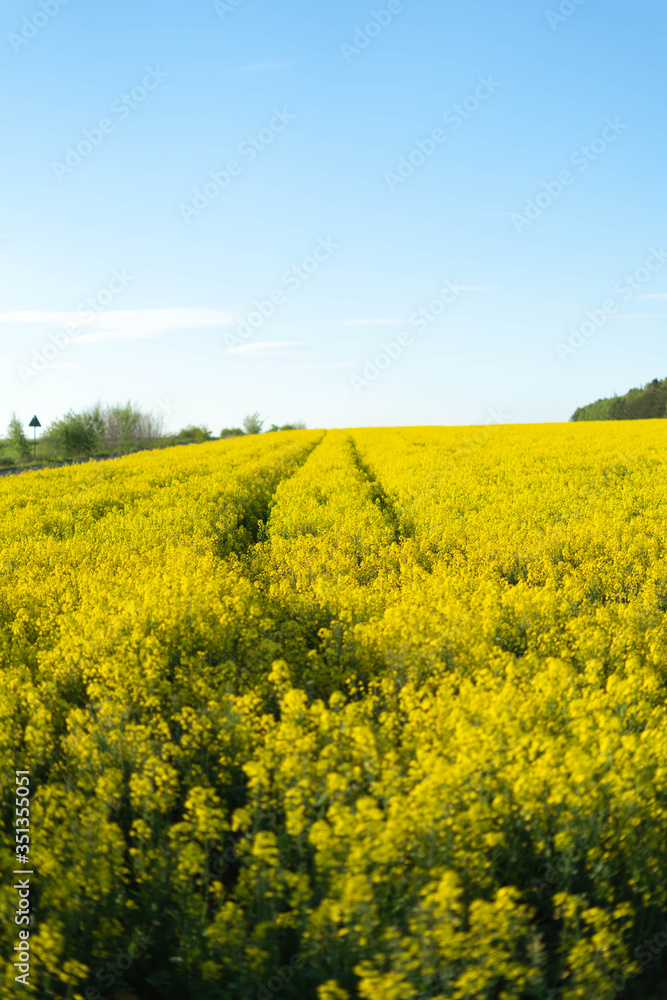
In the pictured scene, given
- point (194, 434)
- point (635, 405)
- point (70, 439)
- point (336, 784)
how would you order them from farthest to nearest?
1. point (635, 405)
2. point (194, 434)
3. point (70, 439)
4. point (336, 784)

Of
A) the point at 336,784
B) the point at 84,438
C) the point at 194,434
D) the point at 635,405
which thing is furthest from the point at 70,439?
the point at 635,405

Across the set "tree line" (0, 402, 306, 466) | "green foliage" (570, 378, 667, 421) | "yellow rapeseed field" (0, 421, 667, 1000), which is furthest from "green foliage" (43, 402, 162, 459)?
"green foliage" (570, 378, 667, 421)

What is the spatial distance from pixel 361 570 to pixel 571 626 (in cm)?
303

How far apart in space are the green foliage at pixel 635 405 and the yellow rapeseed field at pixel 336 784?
98131 mm

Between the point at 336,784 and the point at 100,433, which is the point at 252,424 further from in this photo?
the point at 336,784

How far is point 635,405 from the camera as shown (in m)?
102

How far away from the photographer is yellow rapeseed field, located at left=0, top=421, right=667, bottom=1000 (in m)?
2.96

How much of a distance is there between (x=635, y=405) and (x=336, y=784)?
112483 millimetres

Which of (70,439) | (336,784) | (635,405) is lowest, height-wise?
(336,784)

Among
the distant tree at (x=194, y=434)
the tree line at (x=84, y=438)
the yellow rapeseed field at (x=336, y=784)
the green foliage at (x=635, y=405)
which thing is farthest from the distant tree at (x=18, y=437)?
the green foliage at (x=635, y=405)

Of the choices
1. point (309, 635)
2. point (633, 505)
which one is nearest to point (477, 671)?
point (309, 635)

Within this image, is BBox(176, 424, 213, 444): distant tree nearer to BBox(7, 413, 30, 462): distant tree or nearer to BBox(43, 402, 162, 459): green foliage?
BBox(43, 402, 162, 459): green foliage

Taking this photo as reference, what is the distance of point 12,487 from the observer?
16.0m

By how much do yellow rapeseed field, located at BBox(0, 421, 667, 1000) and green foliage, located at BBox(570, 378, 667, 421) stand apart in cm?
9813
